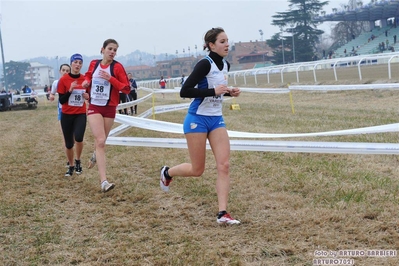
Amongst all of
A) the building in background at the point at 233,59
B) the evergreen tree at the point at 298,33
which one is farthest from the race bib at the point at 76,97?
the building in background at the point at 233,59

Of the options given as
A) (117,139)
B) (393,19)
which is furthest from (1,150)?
(393,19)

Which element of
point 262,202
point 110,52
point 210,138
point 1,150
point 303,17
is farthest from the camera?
point 303,17

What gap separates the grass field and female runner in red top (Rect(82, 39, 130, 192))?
0.71 m

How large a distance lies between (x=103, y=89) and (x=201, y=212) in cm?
238

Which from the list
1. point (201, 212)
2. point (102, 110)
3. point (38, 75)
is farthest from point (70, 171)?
point (38, 75)

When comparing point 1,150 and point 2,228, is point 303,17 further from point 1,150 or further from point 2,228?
point 2,228

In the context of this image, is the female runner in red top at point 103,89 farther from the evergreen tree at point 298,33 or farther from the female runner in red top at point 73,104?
the evergreen tree at point 298,33

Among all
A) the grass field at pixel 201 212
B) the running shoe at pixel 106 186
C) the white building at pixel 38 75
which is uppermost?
the white building at pixel 38 75

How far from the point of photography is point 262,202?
18.0 feet

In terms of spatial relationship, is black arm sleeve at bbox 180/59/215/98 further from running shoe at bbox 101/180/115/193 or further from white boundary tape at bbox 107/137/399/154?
white boundary tape at bbox 107/137/399/154

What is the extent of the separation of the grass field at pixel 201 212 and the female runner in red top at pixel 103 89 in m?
0.71

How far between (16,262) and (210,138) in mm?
2139

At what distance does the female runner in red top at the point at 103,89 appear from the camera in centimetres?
646

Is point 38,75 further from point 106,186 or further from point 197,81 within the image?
point 197,81
